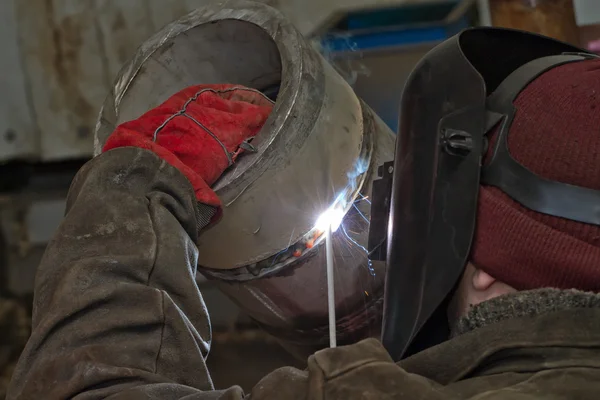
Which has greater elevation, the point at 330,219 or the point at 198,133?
the point at 198,133

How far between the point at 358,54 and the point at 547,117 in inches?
50.2

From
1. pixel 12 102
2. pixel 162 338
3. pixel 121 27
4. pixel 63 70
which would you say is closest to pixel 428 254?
pixel 162 338

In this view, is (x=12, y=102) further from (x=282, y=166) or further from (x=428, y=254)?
(x=428, y=254)

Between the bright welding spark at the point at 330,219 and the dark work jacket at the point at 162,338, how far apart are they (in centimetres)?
27

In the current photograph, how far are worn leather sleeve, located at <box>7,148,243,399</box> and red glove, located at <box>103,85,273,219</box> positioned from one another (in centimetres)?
5

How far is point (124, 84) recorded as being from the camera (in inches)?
55.7

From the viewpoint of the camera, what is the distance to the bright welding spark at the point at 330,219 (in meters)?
1.34

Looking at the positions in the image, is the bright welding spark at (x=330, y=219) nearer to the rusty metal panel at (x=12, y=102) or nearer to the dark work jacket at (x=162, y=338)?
the dark work jacket at (x=162, y=338)

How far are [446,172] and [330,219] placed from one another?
438 millimetres

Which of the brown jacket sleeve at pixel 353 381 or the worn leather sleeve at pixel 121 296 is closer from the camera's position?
the brown jacket sleeve at pixel 353 381

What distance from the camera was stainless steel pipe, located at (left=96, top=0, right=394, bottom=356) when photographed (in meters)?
1.29

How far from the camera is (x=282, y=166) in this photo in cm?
129

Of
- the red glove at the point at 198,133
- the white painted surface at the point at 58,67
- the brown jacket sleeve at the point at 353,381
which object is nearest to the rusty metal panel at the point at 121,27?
the white painted surface at the point at 58,67

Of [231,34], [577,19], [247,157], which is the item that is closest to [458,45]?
[247,157]
